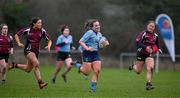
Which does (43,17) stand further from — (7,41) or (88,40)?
(88,40)

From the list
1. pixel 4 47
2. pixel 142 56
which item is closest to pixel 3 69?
pixel 4 47

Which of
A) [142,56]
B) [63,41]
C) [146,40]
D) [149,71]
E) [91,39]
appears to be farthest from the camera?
[63,41]

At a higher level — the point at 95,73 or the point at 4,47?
the point at 4,47

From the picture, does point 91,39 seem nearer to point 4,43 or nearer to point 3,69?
point 3,69

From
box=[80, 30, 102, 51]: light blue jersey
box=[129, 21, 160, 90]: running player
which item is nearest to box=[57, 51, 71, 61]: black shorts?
box=[129, 21, 160, 90]: running player

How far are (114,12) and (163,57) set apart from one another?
25.9 feet

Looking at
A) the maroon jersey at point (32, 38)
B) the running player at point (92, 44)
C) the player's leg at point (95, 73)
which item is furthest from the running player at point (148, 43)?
the maroon jersey at point (32, 38)

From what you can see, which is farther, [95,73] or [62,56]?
[62,56]

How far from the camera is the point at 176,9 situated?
180 feet

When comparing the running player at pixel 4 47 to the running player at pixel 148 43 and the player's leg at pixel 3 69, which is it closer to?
the player's leg at pixel 3 69

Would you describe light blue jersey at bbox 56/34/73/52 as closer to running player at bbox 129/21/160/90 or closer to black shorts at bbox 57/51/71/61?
black shorts at bbox 57/51/71/61

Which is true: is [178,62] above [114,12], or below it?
below

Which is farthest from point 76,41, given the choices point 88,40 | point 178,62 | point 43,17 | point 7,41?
point 88,40

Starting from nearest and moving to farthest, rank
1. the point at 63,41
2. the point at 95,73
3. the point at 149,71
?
the point at 95,73 < the point at 149,71 < the point at 63,41
